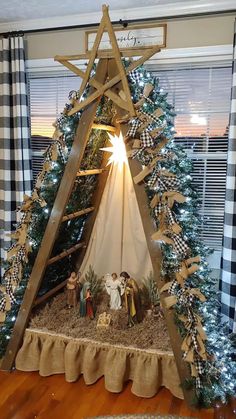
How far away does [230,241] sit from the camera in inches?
94.0

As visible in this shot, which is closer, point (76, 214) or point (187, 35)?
point (76, 214)

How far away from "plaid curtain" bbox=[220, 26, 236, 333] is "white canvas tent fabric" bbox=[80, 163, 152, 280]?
0.55 meters

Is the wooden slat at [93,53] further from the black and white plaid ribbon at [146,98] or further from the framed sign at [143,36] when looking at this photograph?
the framed sign at [143,36]

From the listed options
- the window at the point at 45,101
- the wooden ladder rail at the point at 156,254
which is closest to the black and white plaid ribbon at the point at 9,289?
the wooden ladder rail at the point at 156,254

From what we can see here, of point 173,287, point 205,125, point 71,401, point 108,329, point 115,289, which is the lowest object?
point 71,401

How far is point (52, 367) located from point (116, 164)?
1.46 meters

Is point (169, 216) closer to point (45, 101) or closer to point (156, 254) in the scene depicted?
point (156, 254)

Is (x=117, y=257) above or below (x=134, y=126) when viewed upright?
below

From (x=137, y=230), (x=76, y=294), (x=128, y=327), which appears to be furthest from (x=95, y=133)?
(x=128, y=327)

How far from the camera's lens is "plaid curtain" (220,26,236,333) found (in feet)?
7.64

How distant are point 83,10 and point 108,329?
2314 mm

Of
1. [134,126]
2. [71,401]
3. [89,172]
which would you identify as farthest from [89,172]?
[71,401]

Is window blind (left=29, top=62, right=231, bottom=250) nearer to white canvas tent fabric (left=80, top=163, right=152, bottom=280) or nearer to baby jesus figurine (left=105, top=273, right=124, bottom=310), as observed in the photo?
white canvas tent fabric (left=80, top=163, right=152, bottom=280)

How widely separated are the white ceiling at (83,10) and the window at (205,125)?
38 cm
